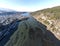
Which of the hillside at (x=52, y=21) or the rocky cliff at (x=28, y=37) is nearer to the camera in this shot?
the rocky cliff at (x=28, y=37)

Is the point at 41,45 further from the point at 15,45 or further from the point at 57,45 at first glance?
the point at 15,45

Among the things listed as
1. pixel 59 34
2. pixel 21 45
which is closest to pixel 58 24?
pixel 59 34

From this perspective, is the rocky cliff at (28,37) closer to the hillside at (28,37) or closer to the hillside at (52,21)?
the hillside at (28,37)

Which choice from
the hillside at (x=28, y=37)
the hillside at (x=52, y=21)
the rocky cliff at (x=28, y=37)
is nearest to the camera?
the rocky cliff at (x=28, y=37)

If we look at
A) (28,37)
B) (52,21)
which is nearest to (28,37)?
(28,37)

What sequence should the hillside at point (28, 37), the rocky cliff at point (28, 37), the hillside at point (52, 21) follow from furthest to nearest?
the hillside at point (52, 21)
the hillside at point (28, 37)
the rocky cliff at point (28, 37)

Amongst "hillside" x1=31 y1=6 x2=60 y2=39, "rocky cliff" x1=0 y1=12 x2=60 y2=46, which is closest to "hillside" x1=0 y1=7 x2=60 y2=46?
"rocky cliff" x1=0 y1=12 x2=60 y2=46

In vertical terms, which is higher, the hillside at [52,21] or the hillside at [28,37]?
the hillside at [28,37]

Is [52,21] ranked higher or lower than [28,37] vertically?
lower

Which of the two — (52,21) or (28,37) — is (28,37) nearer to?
(28,37)

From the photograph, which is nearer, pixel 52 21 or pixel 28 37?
pixel 28 37

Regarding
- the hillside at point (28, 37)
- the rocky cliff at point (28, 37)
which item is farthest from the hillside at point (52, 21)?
the rocky cliff at point (28, 37)
